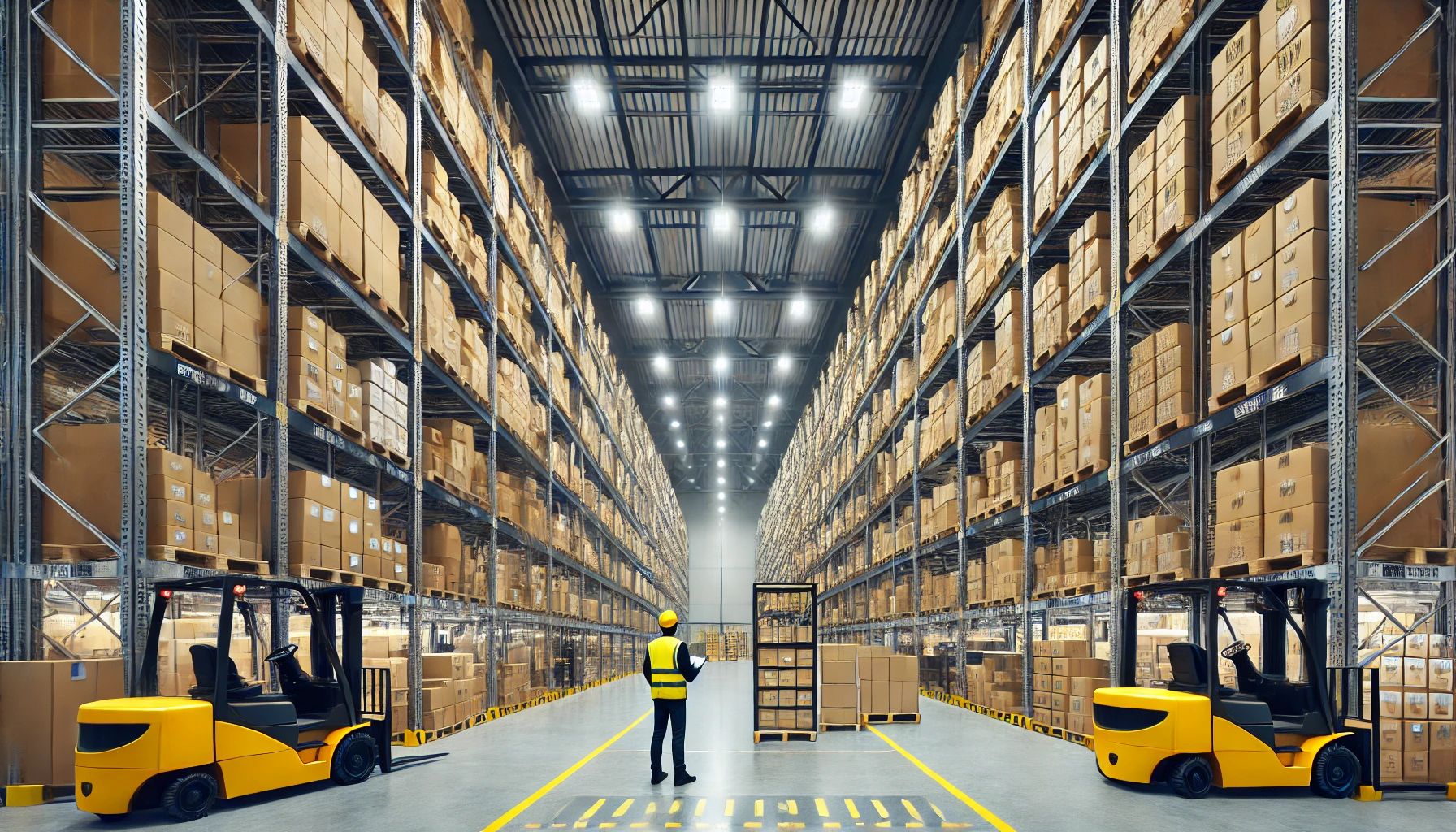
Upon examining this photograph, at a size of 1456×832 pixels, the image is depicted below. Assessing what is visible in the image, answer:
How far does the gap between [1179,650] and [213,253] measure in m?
6.72

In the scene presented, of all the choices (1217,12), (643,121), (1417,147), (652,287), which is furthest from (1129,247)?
(652,287)

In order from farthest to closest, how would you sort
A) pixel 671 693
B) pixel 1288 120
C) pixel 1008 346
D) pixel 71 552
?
pixel 1008 346 < pixel 671 693 < pixel 1288 120 < pixel 71 552

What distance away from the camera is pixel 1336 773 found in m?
A: 6.50

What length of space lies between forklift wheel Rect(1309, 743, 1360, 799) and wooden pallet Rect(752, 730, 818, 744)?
5.00 metres

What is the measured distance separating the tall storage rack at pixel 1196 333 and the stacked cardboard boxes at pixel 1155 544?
0.12 meters

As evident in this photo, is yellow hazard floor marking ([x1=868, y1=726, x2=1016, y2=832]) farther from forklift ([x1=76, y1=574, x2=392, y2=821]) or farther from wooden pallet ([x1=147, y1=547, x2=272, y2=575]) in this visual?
wooden pallet ([x1=147, y1=547, x2=272, y2=575])

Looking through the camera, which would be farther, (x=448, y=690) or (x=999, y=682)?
(x=999, y=682)

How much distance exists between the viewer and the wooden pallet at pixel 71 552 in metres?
6.36

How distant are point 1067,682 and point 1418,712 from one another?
423 cm

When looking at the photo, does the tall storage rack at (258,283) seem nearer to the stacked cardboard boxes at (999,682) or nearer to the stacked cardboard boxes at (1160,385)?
the stacked cardboard boxes at (999,682)

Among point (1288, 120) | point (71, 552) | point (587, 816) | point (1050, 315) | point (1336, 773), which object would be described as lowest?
point (587, 816)

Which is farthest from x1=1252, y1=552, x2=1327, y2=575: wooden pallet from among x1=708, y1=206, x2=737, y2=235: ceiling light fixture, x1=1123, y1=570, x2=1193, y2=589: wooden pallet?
x1=708, y1=206, x2=737, y2=235: ceiling light fixture

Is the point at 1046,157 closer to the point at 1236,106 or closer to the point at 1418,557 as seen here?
the point at 1236,106

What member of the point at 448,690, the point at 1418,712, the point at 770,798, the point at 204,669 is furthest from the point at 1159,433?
the point at 448,690
